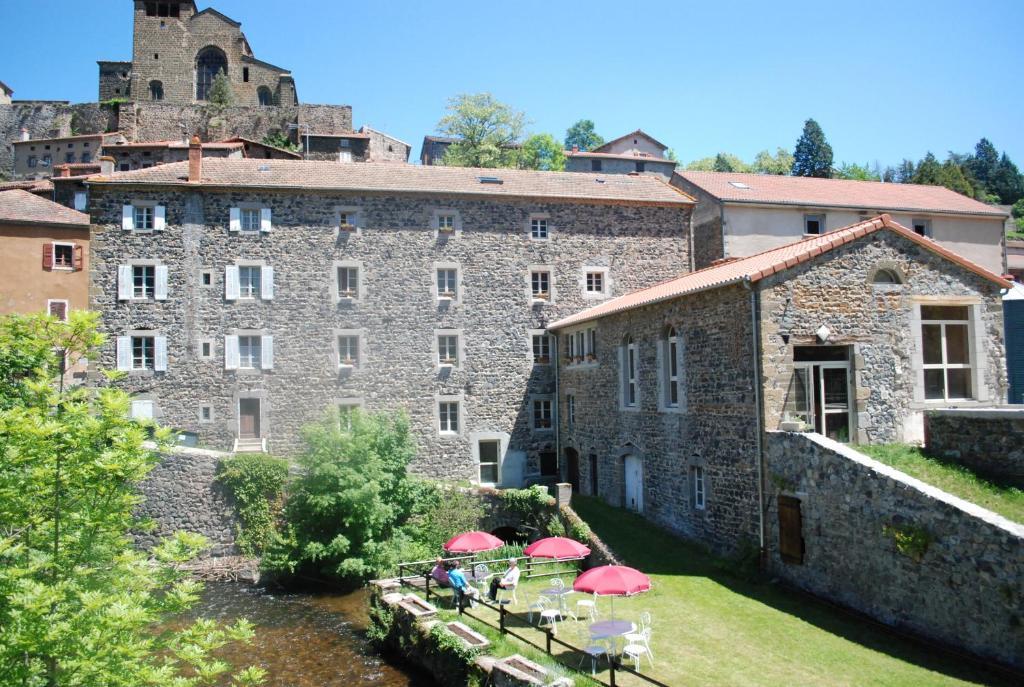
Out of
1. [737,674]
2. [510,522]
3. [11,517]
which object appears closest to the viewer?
[11,517]

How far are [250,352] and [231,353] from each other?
615mm

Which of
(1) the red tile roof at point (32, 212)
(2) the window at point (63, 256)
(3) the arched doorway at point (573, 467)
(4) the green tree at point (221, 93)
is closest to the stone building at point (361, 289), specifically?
(3) the arched doorway at point (573, 467)

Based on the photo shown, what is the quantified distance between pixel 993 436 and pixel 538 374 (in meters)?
15.4

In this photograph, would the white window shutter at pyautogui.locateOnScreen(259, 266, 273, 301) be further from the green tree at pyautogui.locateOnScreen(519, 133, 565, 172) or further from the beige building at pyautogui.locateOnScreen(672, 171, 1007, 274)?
the green tree at pyautogui.locateOnScreen(519, 133, 565, 172)

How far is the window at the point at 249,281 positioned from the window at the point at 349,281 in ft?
8.89

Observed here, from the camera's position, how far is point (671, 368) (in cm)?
1745

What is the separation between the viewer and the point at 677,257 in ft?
89.7

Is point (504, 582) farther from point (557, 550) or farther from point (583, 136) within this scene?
point (583, 136)

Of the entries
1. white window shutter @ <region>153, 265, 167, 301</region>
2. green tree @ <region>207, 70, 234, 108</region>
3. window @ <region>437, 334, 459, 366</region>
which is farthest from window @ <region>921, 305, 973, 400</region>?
green tree @ <region>207, 70, 234, 108</region>

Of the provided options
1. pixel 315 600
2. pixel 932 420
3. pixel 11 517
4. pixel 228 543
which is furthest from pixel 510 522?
pixel 11 517

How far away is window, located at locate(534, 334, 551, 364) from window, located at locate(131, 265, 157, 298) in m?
13.1

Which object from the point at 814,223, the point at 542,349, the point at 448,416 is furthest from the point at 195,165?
the point at 814,223

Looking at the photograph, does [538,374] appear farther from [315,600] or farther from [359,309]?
[315,600]

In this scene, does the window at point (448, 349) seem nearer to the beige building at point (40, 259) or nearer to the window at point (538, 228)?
the window at point (538, 228)
